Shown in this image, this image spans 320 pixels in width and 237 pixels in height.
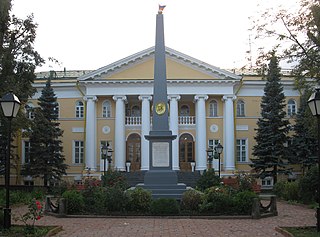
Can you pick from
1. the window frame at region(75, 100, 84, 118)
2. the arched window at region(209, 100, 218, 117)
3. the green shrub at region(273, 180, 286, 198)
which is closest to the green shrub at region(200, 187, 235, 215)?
the green shrub at region(273, 180, 286, 198)

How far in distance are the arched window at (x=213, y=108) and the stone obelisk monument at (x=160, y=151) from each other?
70.3 ft

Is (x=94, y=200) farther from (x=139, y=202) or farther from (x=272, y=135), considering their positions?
(x=272, y=135)

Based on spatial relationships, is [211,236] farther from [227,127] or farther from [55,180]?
[227,127]

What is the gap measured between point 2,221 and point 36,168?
2468cm

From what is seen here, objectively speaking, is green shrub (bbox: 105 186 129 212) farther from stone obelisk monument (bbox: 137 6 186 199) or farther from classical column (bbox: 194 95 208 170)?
classical column (bbox: 194 95 208 170)

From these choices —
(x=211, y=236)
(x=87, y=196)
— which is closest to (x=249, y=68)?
(x=87, y=196)

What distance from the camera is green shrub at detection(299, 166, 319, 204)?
1950 cm

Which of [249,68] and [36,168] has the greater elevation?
[249,68]

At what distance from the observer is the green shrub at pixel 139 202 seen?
15766 millimetres

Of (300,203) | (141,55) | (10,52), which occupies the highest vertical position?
(141,55)

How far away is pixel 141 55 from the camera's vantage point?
3991cm

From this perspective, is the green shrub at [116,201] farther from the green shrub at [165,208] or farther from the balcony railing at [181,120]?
the balcony railing at [181,120]

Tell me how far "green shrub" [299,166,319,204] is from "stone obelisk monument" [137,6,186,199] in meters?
4.91

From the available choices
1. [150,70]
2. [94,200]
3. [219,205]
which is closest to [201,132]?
[150,70]
